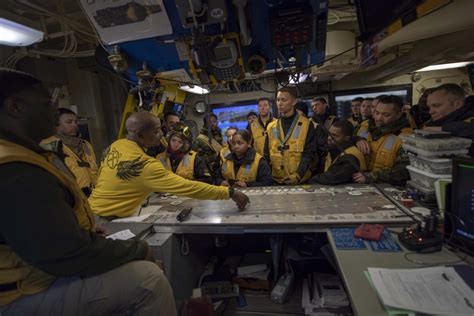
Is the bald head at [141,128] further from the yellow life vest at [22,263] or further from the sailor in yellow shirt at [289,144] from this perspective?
the sailor in yellow shirt at [289,144]

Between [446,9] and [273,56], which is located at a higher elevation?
[446,9]

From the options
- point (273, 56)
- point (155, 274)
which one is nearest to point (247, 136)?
point (273, 56)

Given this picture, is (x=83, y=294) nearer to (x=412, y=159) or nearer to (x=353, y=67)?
(x=412, y=159)

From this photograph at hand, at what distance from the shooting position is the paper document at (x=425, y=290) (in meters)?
0.78

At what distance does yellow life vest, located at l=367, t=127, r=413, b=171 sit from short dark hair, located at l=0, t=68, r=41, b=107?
243cm

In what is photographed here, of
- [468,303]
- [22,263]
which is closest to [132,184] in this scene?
[22,263]

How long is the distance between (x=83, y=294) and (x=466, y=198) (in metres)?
1.67

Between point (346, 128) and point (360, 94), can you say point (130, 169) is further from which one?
point (360, 94)

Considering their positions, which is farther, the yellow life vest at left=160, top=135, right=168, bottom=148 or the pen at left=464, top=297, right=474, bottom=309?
the yellow life vest at left=160, top=135, right=168, bottom=148

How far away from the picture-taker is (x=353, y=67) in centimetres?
340

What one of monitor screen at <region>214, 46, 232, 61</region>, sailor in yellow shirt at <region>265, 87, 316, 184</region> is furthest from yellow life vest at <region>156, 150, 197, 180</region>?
monitor screen at <region>214, 46, 232, 61</region>

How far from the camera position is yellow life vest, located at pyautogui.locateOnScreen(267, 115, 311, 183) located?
2.72 metres

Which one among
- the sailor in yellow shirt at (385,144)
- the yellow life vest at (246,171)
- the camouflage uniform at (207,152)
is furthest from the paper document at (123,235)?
the camouflage uniform at (207,152)

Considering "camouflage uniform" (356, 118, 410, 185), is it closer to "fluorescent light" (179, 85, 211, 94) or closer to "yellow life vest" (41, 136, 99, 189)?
"fluorescent light" (179, 85, 211, 94)
